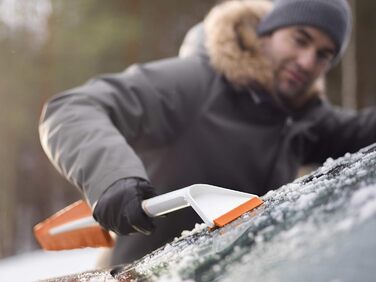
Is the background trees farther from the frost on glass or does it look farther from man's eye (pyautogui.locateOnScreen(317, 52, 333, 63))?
the frost on glass

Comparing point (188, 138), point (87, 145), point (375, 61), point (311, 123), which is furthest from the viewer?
point (375, 61)

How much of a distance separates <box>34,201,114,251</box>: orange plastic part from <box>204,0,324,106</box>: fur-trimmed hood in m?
0.89

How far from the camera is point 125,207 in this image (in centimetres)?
143

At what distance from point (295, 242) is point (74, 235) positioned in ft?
3.32

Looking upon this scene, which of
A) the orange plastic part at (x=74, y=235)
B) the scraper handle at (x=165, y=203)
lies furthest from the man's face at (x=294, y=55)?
the scraper handle at (x=165, y=203)

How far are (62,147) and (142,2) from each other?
12037 mm

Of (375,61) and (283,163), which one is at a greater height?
(283,163)

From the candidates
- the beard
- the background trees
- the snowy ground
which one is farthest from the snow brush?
the background trees

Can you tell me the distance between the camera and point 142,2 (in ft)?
43.9

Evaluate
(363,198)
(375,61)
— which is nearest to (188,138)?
(363,198)

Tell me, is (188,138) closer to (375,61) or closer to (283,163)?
(283,163)

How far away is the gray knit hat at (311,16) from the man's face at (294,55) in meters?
0.03

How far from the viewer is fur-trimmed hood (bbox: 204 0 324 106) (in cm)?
238

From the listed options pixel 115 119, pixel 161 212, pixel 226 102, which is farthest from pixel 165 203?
pixel 226 102
